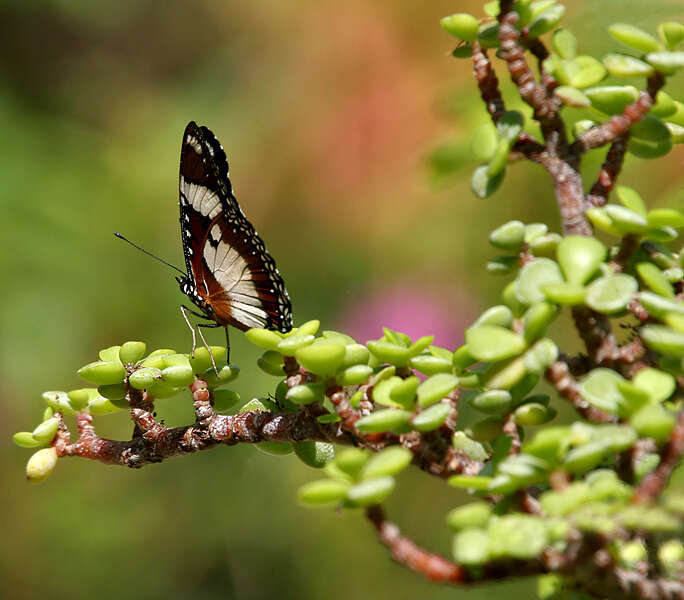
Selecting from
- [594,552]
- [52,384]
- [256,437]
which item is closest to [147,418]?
[256,437]

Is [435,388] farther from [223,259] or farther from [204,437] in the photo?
[223,259]

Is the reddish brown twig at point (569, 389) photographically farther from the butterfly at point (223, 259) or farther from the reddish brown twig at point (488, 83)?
the butterfly at point (223, 259)

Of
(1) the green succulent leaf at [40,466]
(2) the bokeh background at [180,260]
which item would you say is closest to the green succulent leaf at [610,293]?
(1) the green succulent leaf at [40,466]

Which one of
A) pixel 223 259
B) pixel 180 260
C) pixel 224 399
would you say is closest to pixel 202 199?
pixel 223 259

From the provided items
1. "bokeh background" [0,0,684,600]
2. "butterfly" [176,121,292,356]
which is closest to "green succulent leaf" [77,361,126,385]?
"butterfly" [176,121,292,356]

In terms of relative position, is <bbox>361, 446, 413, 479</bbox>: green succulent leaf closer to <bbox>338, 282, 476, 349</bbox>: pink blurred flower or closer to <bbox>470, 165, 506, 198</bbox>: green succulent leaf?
<bbox>470, 165, 506, 198</bbox>: green succulent leaf
